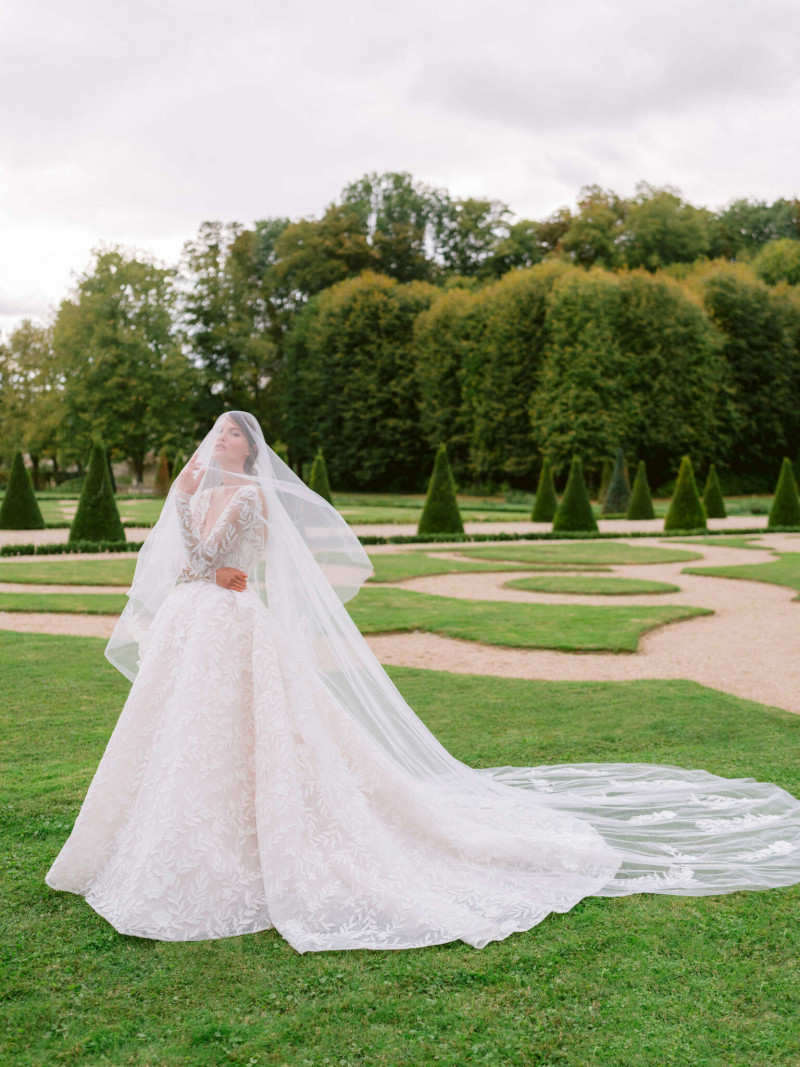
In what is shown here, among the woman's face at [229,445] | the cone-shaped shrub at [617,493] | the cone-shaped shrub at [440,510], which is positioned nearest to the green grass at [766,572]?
the cone-shaped shrub at [440,510]

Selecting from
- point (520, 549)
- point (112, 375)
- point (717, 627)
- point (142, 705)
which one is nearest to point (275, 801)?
point (142, 705)

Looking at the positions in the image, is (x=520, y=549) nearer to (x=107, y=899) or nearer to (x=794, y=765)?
(x=794, y=765)

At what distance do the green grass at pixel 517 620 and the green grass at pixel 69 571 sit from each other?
3.74 m

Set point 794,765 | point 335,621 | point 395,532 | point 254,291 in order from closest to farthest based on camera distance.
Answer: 1. point 335,621
2. point 794,765
3. point 395,532
4. point 254,291

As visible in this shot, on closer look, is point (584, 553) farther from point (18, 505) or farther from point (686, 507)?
point (18, 505)

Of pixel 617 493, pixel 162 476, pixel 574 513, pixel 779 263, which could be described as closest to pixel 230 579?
pixel 574 513

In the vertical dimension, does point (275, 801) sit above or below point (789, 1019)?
above

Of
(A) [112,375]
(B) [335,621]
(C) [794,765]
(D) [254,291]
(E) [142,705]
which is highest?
(D) [254,291]

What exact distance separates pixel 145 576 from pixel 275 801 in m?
1.15

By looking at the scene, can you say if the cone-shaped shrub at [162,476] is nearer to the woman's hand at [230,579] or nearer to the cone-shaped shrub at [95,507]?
the cone-shaped shrub at [95,507]

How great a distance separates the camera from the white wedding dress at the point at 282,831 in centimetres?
301

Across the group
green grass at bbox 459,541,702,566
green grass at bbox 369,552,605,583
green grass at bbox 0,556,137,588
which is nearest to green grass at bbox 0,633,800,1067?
green grass at bbox 0,556,137,588

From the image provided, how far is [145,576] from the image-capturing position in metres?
3.77

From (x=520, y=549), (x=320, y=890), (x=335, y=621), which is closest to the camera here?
(x=320, y=890)
